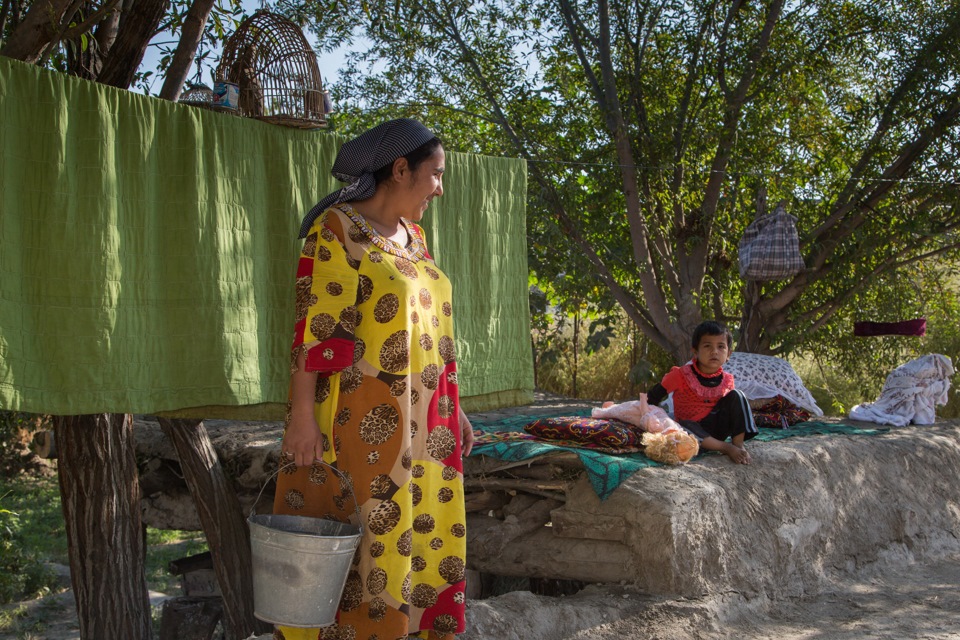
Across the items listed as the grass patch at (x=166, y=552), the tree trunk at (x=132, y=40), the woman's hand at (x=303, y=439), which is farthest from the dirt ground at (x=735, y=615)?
the grass patch at (x=166, y=552)

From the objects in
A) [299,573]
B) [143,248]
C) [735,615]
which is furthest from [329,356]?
[735,615]

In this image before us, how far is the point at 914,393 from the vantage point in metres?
6.58

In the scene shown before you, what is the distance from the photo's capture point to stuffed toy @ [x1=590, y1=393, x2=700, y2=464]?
14.3ft

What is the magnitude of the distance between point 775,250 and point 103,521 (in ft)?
16.3

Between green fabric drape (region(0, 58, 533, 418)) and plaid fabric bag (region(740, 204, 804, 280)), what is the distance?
13.5ft

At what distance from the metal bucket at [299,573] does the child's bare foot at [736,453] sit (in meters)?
2.82

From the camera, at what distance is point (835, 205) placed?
743 cm

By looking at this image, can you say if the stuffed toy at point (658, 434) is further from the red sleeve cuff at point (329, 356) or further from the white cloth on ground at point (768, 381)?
the red sleeve cuff at point (329, 356)

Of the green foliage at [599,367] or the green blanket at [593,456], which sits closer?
the green blanket at [593,456]

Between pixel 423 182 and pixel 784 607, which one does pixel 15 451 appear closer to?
pixel 784 607

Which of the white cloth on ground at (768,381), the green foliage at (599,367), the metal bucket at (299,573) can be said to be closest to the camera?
the metal bucket at (299,573)

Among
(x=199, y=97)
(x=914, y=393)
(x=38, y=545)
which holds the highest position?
(x=199, y=97)

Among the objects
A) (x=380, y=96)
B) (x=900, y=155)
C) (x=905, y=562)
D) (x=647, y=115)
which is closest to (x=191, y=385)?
(x=905, y=562)

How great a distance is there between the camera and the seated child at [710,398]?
15.4ft
